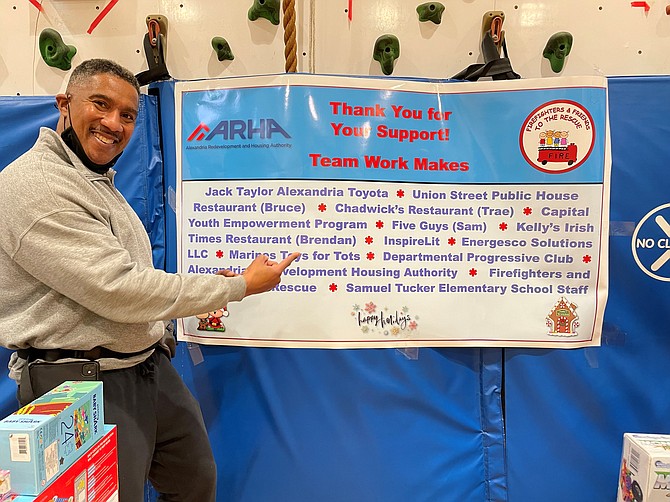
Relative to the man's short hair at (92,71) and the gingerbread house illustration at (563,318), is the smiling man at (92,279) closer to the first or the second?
the man's short hair at (92,71)

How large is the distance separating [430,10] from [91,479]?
1.53 meters

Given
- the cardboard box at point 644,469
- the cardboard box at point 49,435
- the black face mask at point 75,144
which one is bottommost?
the cardboard box at point 644,469

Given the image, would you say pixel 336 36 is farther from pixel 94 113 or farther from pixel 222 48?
pixel 94 113

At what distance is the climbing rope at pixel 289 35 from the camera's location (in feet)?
5.07

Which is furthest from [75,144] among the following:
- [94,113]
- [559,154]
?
[559,154]

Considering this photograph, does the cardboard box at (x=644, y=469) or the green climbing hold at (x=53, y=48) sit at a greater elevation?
the green climbing hold at (x=53, y=48)

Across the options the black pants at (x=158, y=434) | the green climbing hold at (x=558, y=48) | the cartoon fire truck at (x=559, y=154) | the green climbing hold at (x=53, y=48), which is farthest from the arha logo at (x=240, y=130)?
the green climbing hold at (x=558, y=48)

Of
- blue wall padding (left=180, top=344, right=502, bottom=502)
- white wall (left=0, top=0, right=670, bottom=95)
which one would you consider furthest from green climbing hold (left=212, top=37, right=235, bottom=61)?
blue wall padding (left=180, top=344, right=502, bottom=502)

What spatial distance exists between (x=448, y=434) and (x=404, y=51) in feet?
4.08

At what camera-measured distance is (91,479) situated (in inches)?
36.8

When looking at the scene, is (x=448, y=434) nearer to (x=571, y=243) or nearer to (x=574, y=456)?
(x=574, y=456)

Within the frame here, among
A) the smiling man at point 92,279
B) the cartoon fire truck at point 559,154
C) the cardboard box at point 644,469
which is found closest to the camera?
the smiling man at point 92,279

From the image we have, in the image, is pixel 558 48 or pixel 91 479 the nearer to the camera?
pixel 91 479

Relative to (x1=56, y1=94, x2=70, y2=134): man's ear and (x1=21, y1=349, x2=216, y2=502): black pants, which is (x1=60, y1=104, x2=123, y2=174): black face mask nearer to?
(x1=56, y1=94, x2=70, y2=134): man's ear
